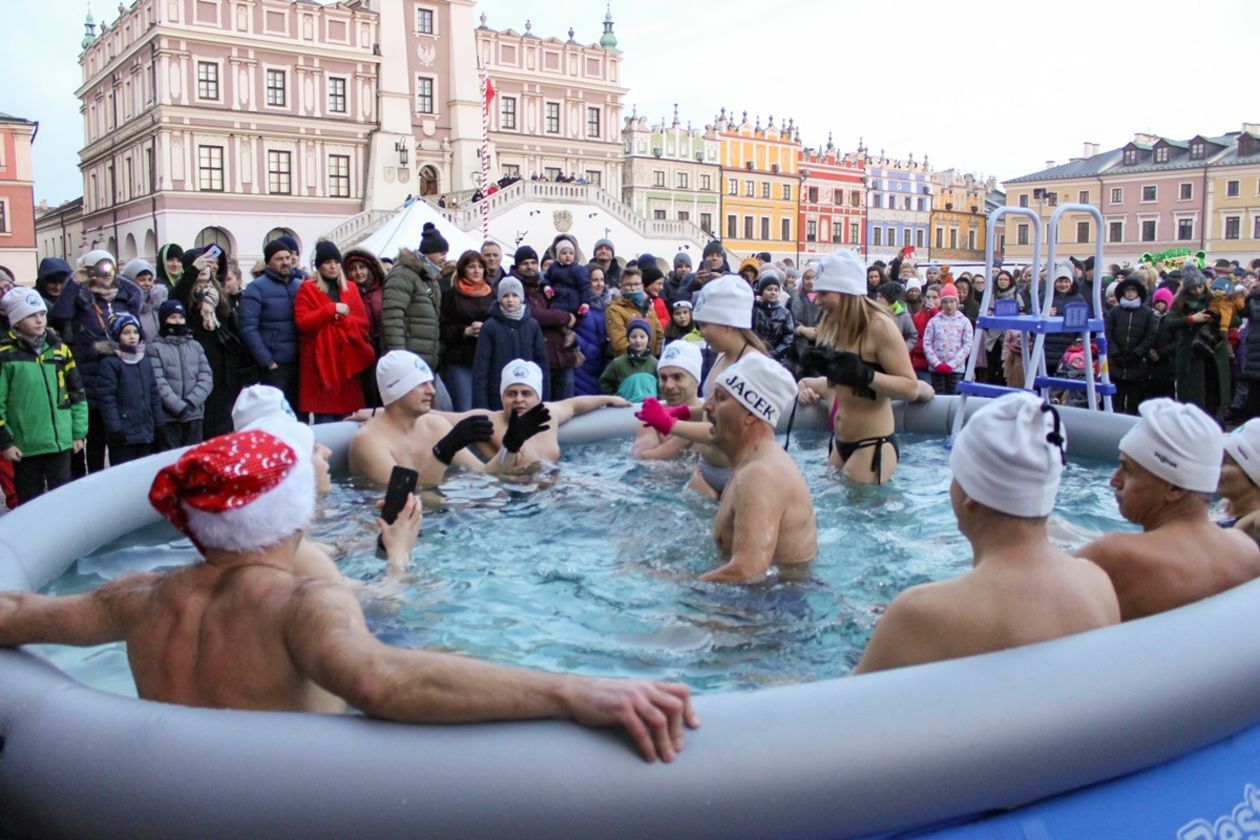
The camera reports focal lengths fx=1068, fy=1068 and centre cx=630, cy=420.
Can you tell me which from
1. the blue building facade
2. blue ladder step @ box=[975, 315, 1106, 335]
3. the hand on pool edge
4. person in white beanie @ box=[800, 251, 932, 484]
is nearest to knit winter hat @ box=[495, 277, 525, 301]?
person in white beanie @ box=[800, 251, 932, 484]

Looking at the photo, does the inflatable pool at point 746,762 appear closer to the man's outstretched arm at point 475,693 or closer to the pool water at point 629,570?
the man's outstretched arm at point 475,693

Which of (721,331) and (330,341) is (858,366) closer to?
(721,331)

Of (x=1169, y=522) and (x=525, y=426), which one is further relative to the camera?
(x=525, y=426)

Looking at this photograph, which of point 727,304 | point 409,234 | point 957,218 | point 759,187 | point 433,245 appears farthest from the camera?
point 957,218

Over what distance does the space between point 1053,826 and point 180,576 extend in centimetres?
226

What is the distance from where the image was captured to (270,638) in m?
2.53

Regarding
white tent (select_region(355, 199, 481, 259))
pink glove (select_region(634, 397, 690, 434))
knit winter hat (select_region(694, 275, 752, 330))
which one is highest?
white tent (select_region(355, 199, 481, 259))

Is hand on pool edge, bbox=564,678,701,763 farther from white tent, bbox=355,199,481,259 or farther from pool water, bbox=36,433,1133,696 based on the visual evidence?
Result: white tent, bbox=355,199,481,259

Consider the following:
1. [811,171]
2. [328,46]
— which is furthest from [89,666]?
[811,171]

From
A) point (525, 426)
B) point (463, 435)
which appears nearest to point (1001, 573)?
point (463, 435)

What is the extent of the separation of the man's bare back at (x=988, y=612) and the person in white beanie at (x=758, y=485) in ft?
4.58

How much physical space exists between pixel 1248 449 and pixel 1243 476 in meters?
0.12

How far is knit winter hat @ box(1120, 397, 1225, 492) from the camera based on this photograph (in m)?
3.21

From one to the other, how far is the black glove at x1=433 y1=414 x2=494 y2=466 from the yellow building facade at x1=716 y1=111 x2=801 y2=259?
6360 centimetres
